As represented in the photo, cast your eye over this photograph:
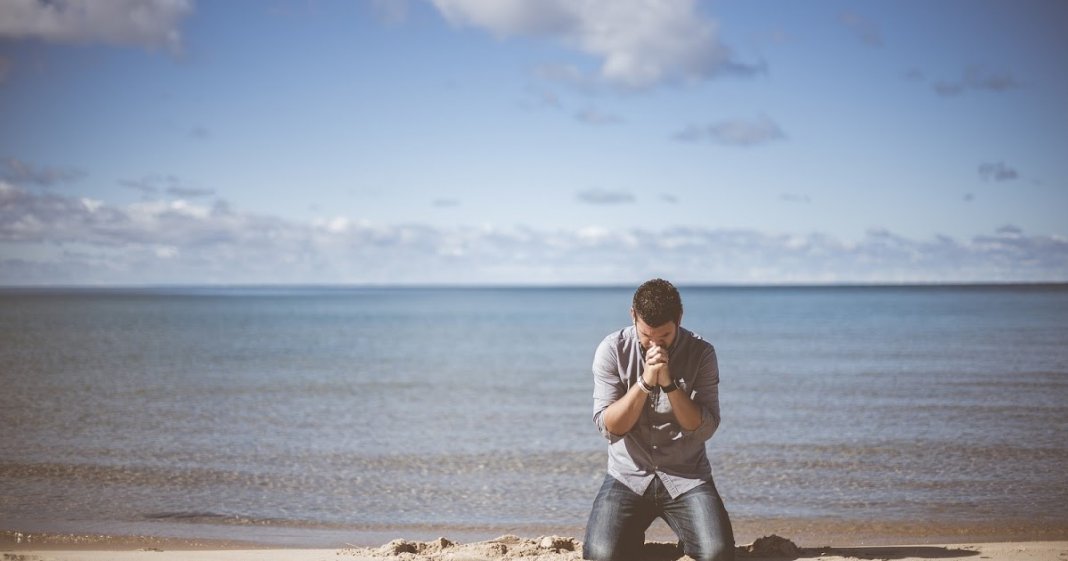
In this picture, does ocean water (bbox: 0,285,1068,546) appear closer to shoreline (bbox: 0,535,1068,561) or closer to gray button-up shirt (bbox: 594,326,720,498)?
shoreline (bbox: 0,535,1068,561)

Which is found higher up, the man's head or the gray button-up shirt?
the man's head

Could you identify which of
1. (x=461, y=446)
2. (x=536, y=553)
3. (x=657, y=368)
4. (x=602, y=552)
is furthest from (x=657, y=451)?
(x=461, y=446)

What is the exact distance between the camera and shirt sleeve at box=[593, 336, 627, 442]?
236 inches

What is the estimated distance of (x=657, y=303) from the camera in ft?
18.0

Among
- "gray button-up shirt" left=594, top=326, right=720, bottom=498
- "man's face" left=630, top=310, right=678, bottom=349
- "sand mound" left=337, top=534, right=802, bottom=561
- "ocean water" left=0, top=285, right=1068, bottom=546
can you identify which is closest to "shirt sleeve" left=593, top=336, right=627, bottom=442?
"gray button-up shirt" left=594, top=326, right=720, bottom=498

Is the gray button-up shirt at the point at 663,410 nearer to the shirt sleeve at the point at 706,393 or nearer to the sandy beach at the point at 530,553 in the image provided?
the shirt sleeve at the point at 706,393

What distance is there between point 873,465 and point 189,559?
29.9 feet

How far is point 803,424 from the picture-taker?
15.0 m

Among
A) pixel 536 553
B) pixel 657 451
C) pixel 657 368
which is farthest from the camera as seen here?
pixel 536 553

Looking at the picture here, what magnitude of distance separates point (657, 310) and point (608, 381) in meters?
0.80

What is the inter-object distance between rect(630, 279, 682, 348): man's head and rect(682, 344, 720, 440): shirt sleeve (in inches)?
19.9

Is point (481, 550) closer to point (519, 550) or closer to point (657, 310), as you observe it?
point (519, 550)

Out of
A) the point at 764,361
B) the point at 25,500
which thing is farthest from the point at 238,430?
the point at 764,361

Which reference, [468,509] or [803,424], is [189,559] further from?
[803,424]
